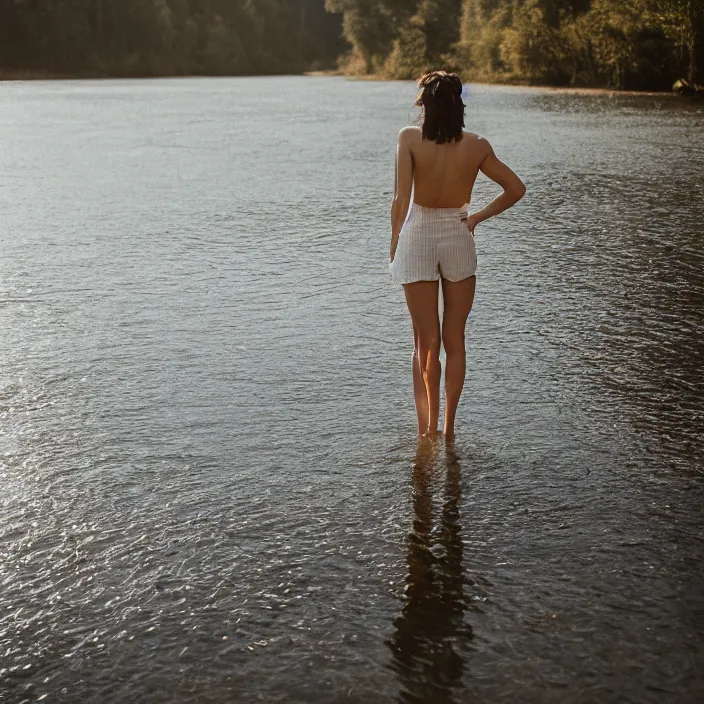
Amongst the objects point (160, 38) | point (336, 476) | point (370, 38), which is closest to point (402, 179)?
point (336, 476)

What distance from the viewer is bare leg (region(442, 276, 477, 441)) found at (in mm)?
5031

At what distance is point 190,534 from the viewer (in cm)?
413

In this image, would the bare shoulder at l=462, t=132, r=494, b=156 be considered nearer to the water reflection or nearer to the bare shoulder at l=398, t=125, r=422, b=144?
the bare shoulder at l=398, t=125, r=422, b=144

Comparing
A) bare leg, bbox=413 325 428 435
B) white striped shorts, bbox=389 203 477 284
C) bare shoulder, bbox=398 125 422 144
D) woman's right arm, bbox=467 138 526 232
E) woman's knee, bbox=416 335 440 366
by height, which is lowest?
bare leg, bbox=413 325 428 435

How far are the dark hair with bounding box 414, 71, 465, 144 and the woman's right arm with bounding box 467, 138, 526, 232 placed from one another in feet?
0.55

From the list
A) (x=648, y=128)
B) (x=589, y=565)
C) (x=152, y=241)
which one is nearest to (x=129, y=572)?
(x=589, y=565)

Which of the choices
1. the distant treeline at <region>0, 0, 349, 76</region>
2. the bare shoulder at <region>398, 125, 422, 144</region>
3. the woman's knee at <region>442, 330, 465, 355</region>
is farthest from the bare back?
the distant treeline at <region>0, 0, 349, 76</region>

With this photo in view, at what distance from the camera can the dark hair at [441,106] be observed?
460 cm

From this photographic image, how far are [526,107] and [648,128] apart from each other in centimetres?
1065

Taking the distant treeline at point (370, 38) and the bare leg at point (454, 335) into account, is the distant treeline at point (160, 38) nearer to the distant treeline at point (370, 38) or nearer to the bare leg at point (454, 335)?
the distant treeline at point (370, 38)

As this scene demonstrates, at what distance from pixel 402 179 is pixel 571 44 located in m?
53.3

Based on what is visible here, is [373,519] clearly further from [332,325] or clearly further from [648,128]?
[648,128]

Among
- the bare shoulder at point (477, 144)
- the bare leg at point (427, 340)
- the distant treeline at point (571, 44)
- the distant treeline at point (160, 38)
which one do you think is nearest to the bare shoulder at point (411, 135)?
the bare shoulder at point (477, 144)

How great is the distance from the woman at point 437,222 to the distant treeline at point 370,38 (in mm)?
45841
